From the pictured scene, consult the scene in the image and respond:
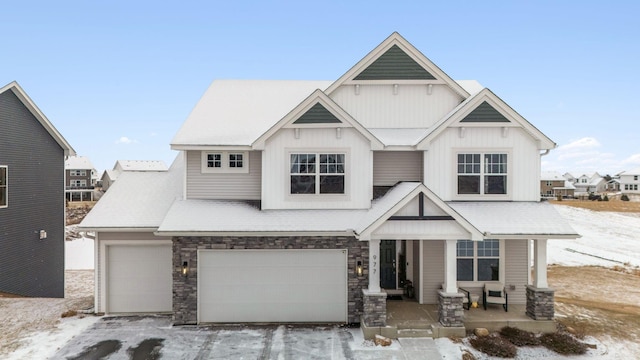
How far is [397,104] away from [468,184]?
3740 mm

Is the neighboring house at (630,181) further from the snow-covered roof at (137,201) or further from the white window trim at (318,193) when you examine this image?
the snow-covered roof at (137,201)

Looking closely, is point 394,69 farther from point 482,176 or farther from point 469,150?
point 482,176

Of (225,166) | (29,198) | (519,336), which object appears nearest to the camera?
(519,336)

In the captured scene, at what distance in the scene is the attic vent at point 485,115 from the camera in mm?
11172

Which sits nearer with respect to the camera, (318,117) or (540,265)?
(540,265)

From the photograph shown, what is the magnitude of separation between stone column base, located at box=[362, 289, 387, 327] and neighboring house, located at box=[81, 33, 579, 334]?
0.04 metres

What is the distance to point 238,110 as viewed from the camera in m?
13.2

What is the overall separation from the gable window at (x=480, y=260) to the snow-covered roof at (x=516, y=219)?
1.10m

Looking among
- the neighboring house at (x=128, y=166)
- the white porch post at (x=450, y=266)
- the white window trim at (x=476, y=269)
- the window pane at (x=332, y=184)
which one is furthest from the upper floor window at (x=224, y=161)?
the neighboring house at (x=128, y=166)

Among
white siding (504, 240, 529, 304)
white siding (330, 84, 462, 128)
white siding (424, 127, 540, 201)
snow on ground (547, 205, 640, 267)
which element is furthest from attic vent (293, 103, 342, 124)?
snow on ground (547, 205, 640, 267)

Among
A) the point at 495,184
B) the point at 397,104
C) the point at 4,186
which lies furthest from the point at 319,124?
the point at 4,186

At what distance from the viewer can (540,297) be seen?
9.80m

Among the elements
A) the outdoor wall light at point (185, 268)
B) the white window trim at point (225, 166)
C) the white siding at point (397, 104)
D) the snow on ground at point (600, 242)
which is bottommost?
the snow on ground at point (600, 242)

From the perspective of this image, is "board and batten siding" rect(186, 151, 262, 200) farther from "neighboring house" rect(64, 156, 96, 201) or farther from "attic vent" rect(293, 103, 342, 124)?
"neighboring house" rect(64, 156, 96, 201)
